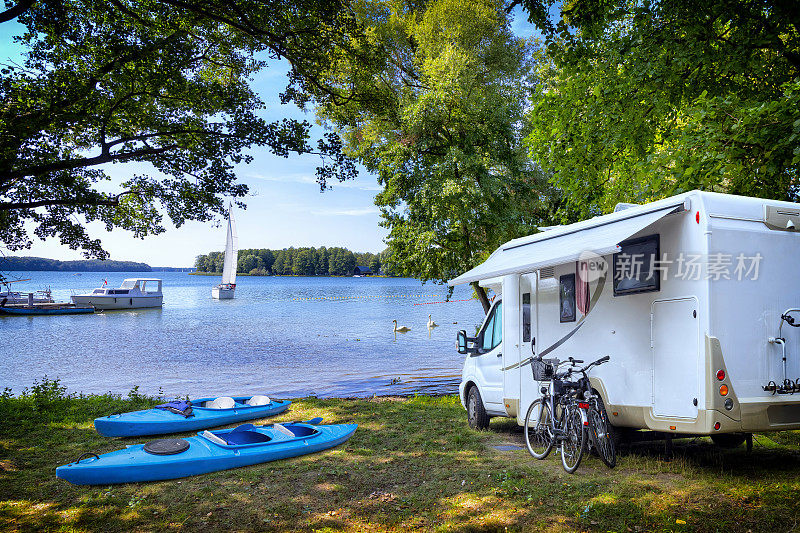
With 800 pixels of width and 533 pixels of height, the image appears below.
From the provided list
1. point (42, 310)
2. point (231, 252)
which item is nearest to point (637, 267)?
point (42, 310)

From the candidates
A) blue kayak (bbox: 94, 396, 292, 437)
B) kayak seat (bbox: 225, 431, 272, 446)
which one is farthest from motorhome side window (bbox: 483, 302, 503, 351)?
blue kayak (bbox: 94, 396, 292, 437)

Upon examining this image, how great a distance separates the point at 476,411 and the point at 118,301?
5097 centimetres

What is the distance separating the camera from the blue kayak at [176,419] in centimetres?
934

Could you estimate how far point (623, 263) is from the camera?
6848 millimetres

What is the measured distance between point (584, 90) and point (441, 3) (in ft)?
31.3

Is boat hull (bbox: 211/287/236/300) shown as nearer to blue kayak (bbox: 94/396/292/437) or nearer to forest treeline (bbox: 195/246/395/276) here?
forest treeline (bbox: 195/246/395/276)

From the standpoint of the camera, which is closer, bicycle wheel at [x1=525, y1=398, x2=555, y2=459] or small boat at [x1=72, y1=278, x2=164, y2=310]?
bicycle wheel at [x1=525, y1=398, x2=555, y2=459]

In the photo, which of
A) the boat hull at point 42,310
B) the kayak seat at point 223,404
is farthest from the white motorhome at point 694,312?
the boat hull at point 42,310

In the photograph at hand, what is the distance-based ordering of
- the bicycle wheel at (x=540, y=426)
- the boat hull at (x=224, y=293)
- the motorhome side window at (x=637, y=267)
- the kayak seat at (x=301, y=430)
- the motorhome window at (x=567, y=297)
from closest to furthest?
the motorhome side window at (x=637, y=267), the bicycle wheel at (x=540, y=426), the motorhome window at (x=567, y=297), the kayak seat at (x=301, y=430), the boat hull at (x=224, y=293)

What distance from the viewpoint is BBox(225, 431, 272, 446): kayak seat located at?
812 cm

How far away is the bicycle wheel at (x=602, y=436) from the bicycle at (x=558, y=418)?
0.40ft

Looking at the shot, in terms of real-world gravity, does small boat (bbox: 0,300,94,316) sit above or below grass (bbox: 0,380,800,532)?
above

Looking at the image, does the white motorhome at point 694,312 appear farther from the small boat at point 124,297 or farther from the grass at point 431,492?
the small boat at point 124,297

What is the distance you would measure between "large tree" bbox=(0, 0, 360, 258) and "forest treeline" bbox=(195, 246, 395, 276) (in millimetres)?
96976
